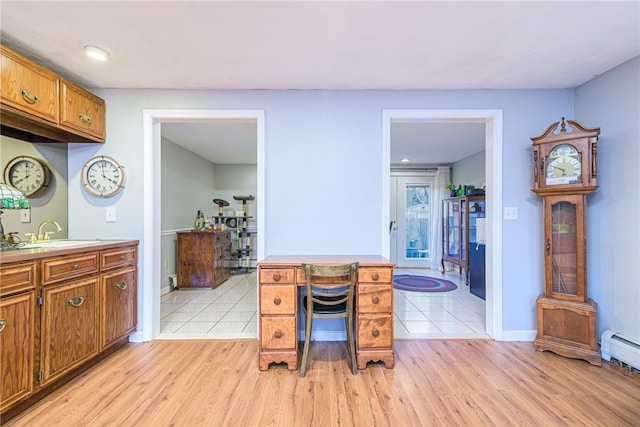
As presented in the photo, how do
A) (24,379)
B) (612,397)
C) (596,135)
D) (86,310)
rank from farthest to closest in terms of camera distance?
(596,135) → (86,310) → (612,397) → (24,379)

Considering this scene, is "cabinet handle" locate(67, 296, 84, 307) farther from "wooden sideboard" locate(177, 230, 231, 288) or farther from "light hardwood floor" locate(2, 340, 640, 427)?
"wooden sideboard" locate(177, 230, 231, 288)

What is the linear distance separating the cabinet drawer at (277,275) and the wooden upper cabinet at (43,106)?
6.11ft

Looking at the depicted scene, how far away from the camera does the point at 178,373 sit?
209cm

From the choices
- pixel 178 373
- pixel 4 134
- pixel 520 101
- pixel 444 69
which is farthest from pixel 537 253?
pixel 4 134

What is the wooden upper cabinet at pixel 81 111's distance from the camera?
2164 mm

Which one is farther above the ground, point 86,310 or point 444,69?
point 444,69

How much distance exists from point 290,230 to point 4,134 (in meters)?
2.30

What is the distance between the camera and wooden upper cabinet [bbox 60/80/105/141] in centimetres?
216

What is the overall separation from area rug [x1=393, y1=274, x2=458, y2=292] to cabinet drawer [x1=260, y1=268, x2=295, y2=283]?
2832 mm

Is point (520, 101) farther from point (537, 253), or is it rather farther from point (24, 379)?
point (24, 379)

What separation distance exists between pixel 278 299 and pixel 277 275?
6.9 inches

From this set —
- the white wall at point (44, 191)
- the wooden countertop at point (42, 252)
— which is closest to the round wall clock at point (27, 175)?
the white wall at point (44, 191)

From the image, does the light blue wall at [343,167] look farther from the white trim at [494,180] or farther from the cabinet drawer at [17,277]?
the cabinet drawer at [17,277]

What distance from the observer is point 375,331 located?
213 centimetres
